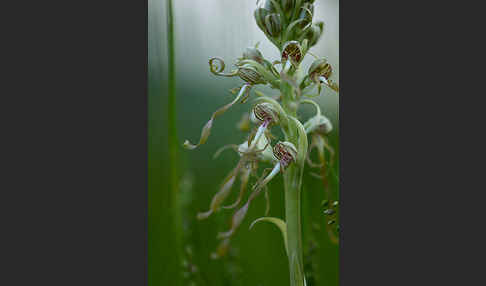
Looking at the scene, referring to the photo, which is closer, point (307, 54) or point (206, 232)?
point (307, 54)

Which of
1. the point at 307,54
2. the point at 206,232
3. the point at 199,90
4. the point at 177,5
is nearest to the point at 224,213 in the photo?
the point at 206,232

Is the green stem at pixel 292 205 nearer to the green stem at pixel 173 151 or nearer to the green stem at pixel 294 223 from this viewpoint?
the green stem at pixel 294 223

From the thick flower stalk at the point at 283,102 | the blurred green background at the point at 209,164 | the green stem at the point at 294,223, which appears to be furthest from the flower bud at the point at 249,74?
the green stem at the point at 294,223

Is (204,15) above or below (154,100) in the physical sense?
above

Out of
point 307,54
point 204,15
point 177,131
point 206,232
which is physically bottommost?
point 206,232

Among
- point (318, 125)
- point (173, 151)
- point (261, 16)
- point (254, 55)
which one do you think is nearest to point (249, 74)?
point (254, 55)

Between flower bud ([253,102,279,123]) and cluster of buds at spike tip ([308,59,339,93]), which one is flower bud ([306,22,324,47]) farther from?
flower bud ([253,102,279,123])

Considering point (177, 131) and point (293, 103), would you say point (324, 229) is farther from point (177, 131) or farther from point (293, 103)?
point (177, 131)
